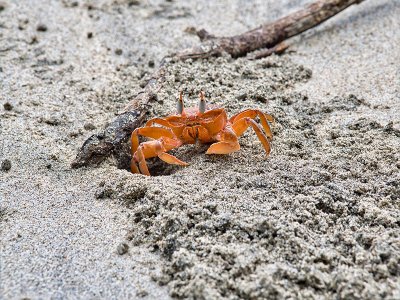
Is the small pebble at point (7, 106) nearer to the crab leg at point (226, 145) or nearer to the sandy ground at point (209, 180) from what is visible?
the sandy ground at point (209, 180)

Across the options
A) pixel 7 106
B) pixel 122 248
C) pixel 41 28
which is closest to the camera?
pixel 122 248

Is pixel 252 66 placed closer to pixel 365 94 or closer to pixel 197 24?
pixel 365 94

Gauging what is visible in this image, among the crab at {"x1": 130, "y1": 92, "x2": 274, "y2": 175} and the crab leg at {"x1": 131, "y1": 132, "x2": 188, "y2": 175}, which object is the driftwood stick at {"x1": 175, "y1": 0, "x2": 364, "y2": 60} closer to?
the crab at {"x1": 130, "y1": 92, "x2": 274, "y2": 175}

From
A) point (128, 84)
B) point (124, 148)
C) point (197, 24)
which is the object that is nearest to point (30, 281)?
point (124, 148)

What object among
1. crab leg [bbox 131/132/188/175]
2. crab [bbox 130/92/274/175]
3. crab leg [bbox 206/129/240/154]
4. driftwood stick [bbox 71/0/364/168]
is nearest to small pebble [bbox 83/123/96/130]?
driftwood stick [bbox 71/0/364/168]

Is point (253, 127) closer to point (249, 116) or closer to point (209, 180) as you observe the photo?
point (249, 116)

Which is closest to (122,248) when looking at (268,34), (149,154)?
(149,154)
